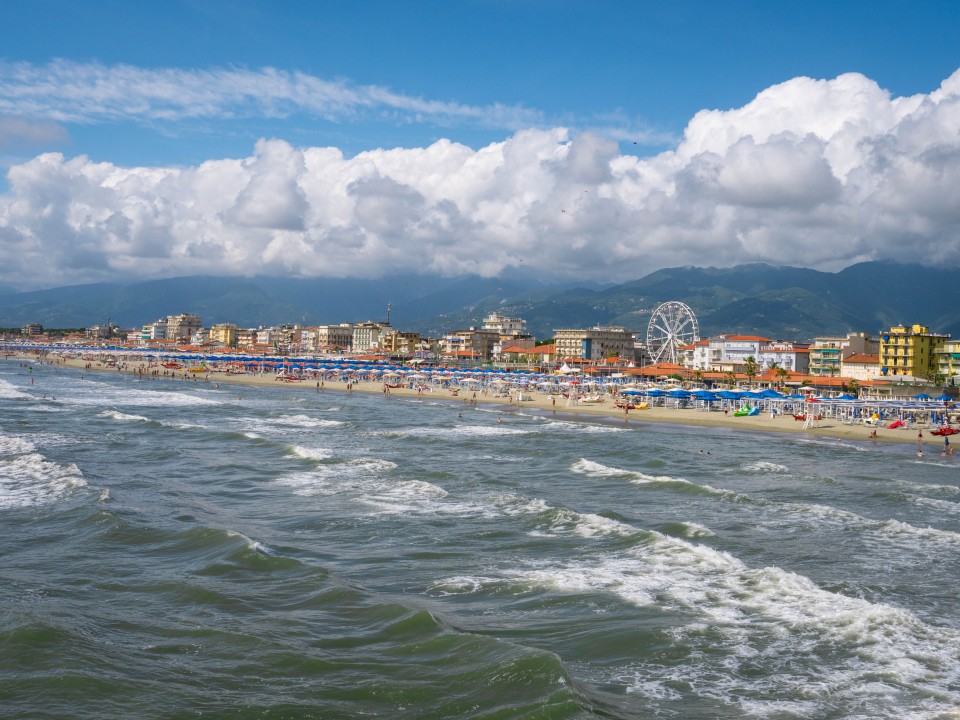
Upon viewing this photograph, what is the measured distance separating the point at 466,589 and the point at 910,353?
84.7m

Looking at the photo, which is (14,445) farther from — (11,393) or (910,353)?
(910,353)

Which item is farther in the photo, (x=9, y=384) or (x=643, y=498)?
(x=9, y=384)

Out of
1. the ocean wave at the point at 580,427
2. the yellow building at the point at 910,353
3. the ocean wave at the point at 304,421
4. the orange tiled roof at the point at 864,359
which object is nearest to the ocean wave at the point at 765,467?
the ocean wave at the point at 580,427

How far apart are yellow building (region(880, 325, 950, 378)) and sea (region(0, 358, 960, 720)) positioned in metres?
59.8

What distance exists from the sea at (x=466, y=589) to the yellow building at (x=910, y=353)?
196 ft

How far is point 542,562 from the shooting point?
664 inches

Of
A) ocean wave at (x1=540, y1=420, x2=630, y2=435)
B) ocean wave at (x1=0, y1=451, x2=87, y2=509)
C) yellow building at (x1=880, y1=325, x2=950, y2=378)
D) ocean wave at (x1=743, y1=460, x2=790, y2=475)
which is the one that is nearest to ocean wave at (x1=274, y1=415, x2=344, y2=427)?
ocean wave at (x1=540, y1=420, x2=630, y2=435)

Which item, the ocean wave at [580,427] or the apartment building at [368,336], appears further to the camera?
the apartment building at [368,336]

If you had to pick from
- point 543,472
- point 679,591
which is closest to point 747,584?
point 679,591

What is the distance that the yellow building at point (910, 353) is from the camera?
8450 centimetres

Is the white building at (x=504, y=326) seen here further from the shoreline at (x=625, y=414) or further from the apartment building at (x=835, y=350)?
the shoreline at (x=625, y=414)

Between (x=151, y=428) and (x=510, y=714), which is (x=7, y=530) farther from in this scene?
(x=151, y=428)

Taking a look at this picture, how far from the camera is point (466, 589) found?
14953 mm

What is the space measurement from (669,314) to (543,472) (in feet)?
328
